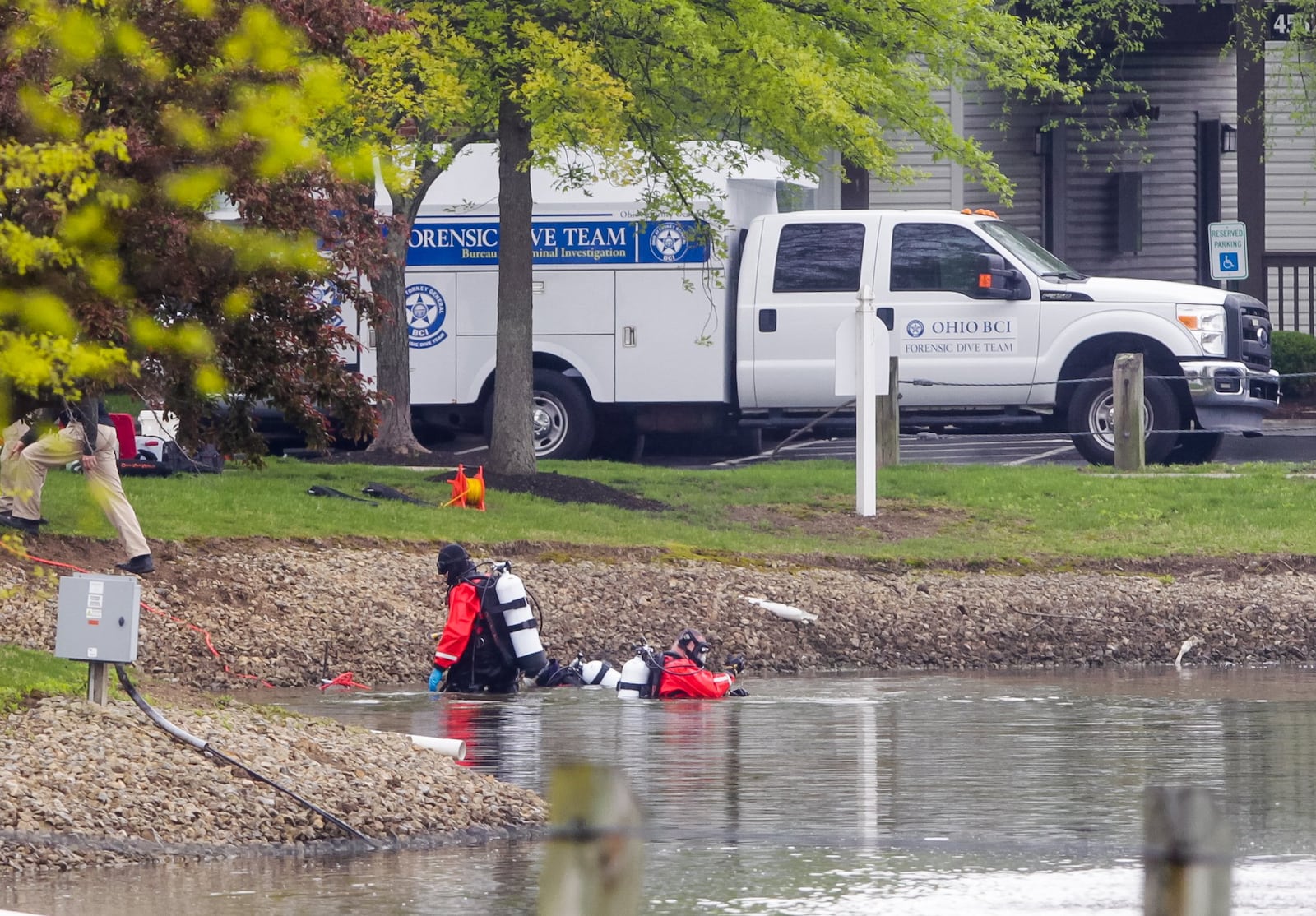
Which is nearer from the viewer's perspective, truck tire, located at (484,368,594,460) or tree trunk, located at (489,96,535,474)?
tree trunk, located at (489,96,535,474)

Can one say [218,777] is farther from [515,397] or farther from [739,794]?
[515,397]

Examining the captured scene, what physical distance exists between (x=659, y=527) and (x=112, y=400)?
17.4 ft

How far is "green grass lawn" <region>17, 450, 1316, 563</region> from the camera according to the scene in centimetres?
1653

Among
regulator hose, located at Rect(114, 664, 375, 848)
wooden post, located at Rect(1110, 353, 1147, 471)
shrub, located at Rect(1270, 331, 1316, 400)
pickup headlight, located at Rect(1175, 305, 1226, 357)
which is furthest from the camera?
shrub, located at Rect(1270, 331, 1316, 400)

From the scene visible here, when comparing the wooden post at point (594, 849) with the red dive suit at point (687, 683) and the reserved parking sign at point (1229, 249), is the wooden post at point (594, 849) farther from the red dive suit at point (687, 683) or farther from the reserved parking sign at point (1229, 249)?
the reserved parking sign at point (1229, 249)

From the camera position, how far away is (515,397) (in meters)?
19.1

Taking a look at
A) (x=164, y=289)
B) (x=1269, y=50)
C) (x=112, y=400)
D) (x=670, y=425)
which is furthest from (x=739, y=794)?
(x=1269, y=50)

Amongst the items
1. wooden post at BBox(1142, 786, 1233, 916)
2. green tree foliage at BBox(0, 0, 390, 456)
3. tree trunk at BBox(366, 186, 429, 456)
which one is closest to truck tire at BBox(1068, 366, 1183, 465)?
tree trunk at BBox(366, 186, 429, 456)

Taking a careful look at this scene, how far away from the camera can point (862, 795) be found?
363 inches

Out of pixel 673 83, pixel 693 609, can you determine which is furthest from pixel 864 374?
pixel 693 609

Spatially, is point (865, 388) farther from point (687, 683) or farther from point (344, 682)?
point (344, 682)

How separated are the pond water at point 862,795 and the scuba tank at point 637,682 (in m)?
0.23

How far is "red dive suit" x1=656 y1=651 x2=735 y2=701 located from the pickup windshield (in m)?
9.32

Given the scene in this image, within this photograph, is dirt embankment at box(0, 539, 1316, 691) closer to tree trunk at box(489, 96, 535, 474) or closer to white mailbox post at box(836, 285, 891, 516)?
white mailbox post at box(836, 285, 891, 516)
